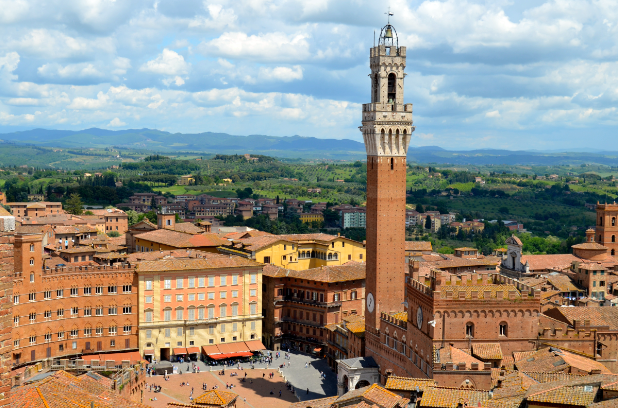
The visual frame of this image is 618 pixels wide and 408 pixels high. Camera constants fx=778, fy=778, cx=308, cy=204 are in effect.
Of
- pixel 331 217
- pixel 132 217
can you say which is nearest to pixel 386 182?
pixel 132 217

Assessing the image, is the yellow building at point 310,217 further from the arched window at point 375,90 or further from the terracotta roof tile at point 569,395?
the terracotta roof tile at point 569,395

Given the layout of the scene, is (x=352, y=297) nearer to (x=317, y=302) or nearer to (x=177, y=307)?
(x=317, y=302)

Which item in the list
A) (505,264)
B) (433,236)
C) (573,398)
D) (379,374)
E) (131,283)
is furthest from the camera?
(433,236)

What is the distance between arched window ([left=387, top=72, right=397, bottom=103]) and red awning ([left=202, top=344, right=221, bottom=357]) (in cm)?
2863

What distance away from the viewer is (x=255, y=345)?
2982 inches

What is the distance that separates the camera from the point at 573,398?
33219 mm

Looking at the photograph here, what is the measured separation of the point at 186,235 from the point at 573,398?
6332 cm

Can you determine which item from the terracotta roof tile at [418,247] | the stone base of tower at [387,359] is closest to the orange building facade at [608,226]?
the terracotta roof tile at [418,247]

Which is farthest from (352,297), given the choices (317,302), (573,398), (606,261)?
(573,398)

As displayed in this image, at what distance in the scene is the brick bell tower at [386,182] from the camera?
206ft

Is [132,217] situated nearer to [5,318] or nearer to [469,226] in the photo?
[469,226]

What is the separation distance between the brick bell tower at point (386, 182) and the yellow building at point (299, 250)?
24.8 m

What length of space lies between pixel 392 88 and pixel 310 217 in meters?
125

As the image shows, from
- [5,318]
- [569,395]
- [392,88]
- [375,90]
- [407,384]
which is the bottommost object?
[407,384]
